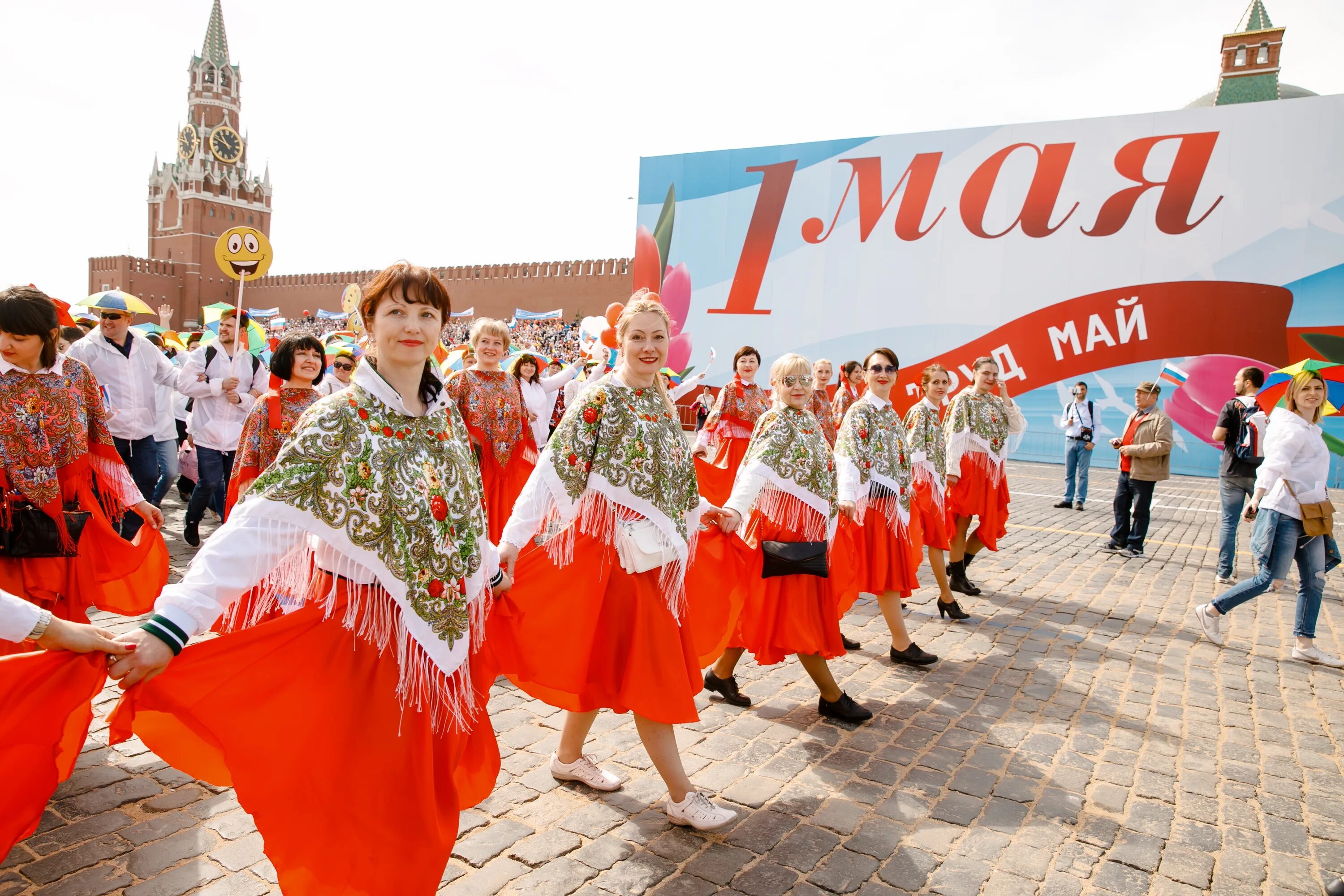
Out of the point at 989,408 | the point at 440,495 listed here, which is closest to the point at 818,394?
the point at 989,408

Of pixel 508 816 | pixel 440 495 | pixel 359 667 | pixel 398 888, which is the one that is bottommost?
pixel 508 816

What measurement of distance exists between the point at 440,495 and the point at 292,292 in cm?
5844

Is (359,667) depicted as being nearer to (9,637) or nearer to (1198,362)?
(9,637)

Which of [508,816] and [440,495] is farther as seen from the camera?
[508,816]

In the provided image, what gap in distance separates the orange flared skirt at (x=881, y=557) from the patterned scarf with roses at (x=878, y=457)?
2.8 inches

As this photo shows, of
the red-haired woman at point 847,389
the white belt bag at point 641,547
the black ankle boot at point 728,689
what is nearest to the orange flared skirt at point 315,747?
the white belt bag at point 641,547

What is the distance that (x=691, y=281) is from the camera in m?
23.6

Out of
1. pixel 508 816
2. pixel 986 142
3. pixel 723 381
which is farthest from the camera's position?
pixel 723 381

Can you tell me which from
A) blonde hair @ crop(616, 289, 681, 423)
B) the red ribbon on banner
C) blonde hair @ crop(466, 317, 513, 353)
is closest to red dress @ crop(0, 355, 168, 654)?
blonde hair @ crop(616, 289, 681, 423)

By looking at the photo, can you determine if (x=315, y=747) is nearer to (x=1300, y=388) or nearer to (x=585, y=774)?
(x=585, y=774)

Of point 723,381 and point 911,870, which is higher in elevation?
point 723,381

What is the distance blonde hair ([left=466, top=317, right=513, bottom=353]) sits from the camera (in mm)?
6102

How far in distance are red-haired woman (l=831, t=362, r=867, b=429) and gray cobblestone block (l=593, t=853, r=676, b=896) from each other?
5.55 metres

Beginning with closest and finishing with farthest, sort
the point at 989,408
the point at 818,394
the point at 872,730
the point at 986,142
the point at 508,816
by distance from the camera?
the point at 508,816 → the point at 872,730 → the point at 989,408 → the point at 818,394 → the point at 986,142
